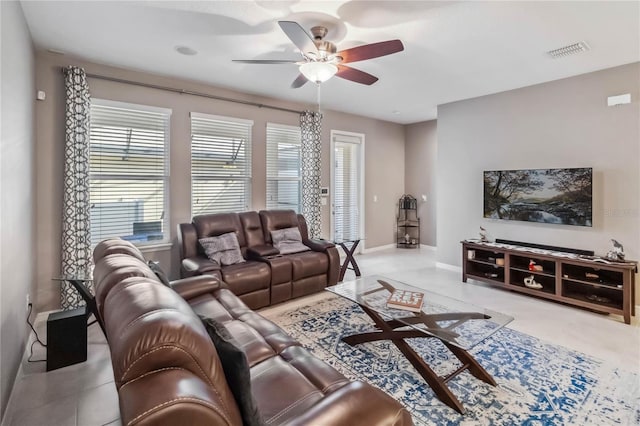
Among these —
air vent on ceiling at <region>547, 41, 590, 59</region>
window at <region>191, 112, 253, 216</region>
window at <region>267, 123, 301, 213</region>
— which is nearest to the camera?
air vent on ceiling at <region>547, 41, 590, 59</region>

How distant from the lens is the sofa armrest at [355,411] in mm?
1053

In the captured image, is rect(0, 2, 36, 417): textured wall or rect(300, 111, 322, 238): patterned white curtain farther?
rect(300, 111, 322, 238): patterned white curtain

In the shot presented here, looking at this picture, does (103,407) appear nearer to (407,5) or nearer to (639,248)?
(407,5)

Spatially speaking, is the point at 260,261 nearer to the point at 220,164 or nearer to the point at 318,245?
the point at 318,245

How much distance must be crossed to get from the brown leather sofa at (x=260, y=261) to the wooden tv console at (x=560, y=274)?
2116mm

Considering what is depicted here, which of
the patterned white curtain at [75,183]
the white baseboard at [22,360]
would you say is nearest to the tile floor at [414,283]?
the white baseboard at [22,360]

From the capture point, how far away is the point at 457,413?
1.93 m

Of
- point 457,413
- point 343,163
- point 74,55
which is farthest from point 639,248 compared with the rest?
point 74,55

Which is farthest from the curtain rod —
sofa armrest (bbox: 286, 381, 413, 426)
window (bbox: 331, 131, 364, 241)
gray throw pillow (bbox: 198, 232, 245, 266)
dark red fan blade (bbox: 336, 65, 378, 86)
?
sofa armrest (bbox: 286, 381, 413, 426)

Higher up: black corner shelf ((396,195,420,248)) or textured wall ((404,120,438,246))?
textured wall ((404,120,438,246))

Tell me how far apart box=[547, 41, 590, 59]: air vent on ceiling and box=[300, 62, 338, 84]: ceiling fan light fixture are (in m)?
2.30

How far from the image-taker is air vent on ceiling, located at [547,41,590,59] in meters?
3.03

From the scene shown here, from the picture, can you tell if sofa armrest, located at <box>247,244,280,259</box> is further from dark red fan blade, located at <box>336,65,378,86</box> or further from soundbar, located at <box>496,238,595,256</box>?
soundbar, located at <box>496,238,595,256</box>

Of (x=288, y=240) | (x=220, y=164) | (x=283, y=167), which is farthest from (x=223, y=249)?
(x=283, y=167)
